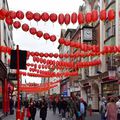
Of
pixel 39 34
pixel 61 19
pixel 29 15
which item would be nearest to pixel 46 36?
pixel 39 34

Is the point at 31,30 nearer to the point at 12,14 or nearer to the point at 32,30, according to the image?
the point at 32,30

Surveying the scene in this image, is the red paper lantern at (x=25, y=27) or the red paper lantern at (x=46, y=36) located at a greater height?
the red paper lantern at (x=25, y=27)

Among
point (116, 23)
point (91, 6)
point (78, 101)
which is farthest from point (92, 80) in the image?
point (78, 101)

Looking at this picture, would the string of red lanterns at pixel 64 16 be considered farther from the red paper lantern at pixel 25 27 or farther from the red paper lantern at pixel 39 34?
the red paper lantern at pixel 39 34

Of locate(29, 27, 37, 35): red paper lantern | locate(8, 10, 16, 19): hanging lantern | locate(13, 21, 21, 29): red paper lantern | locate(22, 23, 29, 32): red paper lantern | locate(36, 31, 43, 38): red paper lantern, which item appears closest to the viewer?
locate(8, 10, 16, 19): hanging lantern

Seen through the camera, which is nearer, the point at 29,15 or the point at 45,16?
the point at 45,16

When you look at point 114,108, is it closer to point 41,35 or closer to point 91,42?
point 41,35

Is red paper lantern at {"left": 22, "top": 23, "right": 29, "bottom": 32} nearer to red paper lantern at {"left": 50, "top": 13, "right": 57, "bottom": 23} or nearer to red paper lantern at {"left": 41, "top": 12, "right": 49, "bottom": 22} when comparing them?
red paper lantern at {"left": 41, "top": 12, "right": 49, "bottom": 22}

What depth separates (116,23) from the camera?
35.5m

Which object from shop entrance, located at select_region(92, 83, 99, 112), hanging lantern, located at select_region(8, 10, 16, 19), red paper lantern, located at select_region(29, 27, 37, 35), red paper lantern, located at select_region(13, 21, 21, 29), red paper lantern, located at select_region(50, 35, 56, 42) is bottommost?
shop entrance, located at select_region(92, 83, 99, 112)

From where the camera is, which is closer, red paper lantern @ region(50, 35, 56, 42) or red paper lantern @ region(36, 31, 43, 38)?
red paper lantern @ region(36, 31, 43, 38)

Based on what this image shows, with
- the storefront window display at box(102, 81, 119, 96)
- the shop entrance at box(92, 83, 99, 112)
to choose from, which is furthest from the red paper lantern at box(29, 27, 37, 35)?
the shop entrance at box(92, 83, 99, 112)

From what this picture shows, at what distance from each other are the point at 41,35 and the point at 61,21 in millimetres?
3947

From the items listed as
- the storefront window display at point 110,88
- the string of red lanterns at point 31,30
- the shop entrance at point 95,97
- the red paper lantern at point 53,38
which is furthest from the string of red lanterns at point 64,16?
the shop entrance at point 95,97
